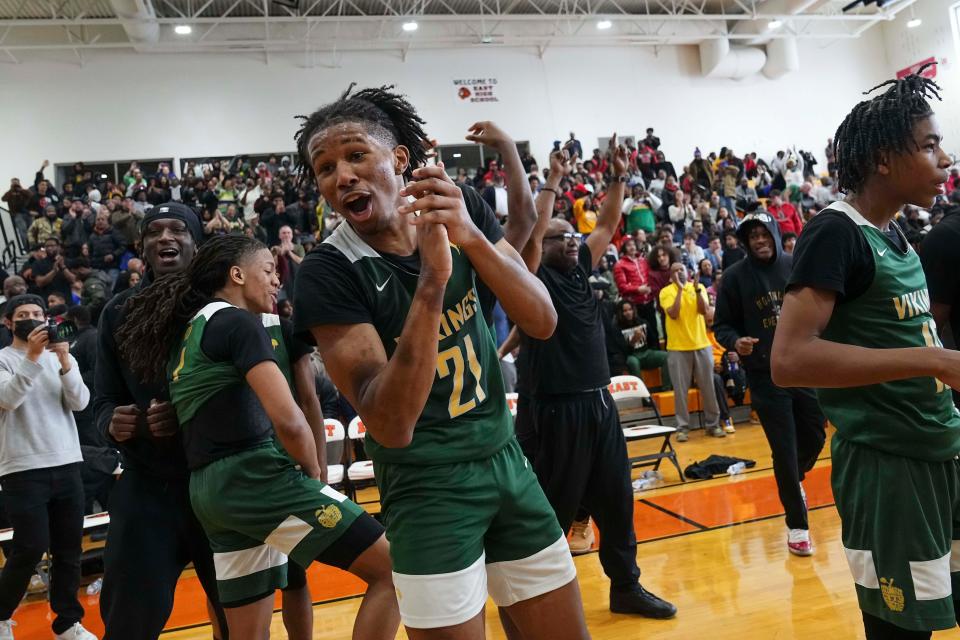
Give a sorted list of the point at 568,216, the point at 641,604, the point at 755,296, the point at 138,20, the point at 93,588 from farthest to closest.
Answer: the point at 138,20 < the point at 568,216 < the point at 93,588 < the point at 755,296 < the point at 641,604

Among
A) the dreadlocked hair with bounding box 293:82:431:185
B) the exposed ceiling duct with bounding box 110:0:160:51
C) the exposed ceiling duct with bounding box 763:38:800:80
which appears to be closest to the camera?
the dreadlocked hair with bounding box 293:82:431:185

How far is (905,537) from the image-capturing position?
2029mm

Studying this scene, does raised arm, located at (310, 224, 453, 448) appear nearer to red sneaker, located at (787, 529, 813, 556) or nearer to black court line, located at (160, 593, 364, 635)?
black court line, located at (160, 593, 364, 635)

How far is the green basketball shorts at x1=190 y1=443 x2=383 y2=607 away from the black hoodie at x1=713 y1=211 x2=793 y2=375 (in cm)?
312

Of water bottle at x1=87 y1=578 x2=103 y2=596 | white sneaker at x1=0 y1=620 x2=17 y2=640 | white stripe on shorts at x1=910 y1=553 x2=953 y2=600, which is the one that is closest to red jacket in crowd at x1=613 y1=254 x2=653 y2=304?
water bottle at x1=87 y1=578 x2=103 y2=596

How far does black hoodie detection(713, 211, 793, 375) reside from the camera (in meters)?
4.81

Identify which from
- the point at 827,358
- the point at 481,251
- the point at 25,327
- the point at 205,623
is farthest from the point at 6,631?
the point at 827,358

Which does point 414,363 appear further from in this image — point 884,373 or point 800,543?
point 800,543

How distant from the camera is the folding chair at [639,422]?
6785 mm

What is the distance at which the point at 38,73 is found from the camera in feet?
61.8

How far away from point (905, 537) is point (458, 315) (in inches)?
53.6

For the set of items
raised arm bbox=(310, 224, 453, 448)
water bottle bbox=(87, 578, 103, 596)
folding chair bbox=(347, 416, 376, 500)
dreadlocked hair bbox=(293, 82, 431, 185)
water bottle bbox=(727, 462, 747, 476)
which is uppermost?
dreadlocked hair bbox=(293, 82, 431, 185)

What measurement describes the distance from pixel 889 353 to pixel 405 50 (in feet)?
67.5

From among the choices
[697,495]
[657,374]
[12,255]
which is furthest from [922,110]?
[12,255]
